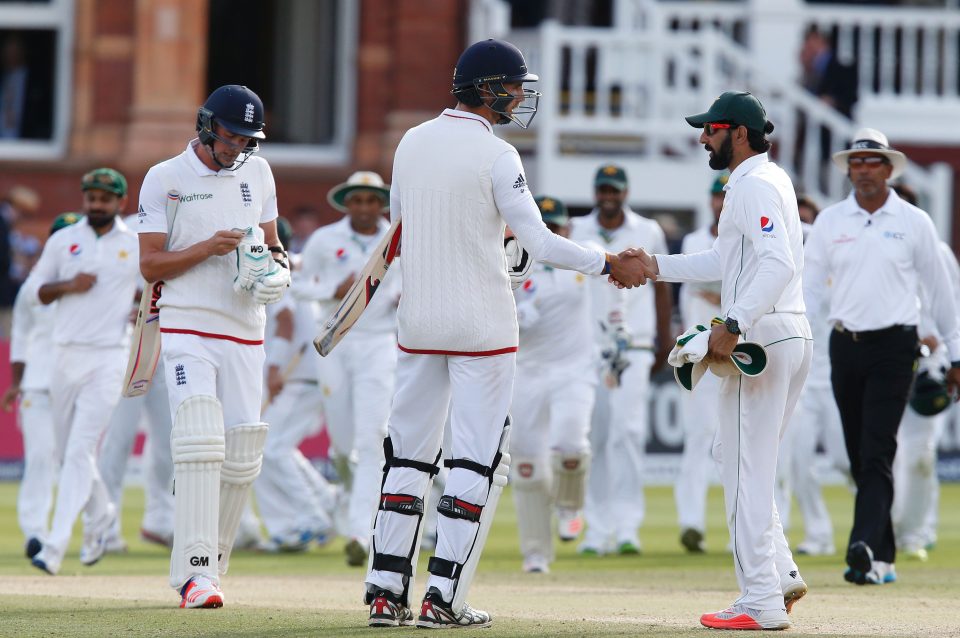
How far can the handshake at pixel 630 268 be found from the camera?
7982 millimetres

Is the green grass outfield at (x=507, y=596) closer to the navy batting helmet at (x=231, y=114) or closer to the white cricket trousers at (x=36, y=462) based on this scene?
the white cricket trousers at (x=36, y=462)

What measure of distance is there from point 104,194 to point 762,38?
41.2ft

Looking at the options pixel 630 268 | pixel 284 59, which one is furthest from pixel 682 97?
pixel 630 268

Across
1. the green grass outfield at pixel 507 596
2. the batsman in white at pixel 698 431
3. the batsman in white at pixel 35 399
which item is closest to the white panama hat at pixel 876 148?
the batsman in white at pixel 698 431

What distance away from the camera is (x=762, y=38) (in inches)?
889

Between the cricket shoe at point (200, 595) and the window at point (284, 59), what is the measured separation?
48.6ft

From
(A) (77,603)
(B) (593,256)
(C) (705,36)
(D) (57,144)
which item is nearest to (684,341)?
(B) (593,256)

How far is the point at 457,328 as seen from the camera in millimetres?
7734

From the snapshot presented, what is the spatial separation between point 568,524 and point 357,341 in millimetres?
1965

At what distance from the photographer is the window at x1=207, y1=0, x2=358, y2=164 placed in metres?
23.5

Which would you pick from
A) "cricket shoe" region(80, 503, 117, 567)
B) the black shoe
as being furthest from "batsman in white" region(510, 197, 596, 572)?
the black shoe

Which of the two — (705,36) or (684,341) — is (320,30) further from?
(684,341)

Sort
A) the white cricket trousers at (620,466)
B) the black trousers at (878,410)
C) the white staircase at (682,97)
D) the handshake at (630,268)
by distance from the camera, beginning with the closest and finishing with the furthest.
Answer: the handshake at (630,268)
the black trousers at (878,410)
the white cricket trousers at (620,466)
the white staircase at (682,97)

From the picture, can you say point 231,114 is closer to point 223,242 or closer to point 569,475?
point 223,242
